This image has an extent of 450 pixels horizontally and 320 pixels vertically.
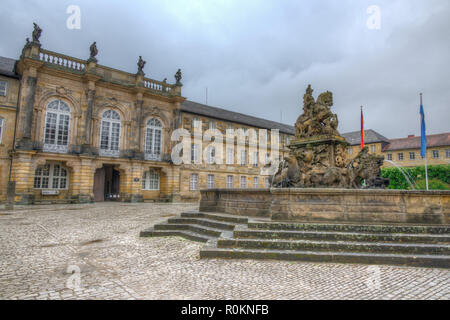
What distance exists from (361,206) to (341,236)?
47.0 inches

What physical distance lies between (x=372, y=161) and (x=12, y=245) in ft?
35.6

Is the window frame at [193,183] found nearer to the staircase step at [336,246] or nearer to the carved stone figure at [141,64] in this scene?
the carved stone figure at [141,64]

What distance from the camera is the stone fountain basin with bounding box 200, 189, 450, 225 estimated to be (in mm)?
6414

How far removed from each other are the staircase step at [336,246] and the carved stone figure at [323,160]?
297cm

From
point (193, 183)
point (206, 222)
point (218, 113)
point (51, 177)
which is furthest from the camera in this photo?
point (218, 113)

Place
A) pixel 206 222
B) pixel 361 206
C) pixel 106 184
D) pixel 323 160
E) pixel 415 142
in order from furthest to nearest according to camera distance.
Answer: pixel 415 142
pixel 106 184
pixel 323 160
pixel 206 222
pixel 361 206

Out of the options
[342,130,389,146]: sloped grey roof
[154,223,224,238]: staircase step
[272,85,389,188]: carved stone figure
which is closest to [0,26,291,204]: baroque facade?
[154,223,224,238]: staircase step

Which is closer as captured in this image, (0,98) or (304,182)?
(304,182)

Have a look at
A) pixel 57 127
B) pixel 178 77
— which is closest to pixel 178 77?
pixel 178 77

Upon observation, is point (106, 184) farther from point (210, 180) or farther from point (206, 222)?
point (206, 222)

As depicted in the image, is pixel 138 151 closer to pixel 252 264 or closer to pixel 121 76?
pixel 121 76

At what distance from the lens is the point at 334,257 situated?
17.5ft

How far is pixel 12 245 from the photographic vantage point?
6.97m
